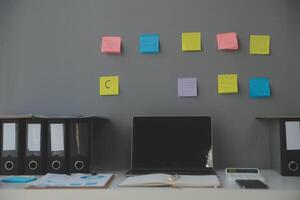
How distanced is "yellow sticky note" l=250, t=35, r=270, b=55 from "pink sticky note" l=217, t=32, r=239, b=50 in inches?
3.3

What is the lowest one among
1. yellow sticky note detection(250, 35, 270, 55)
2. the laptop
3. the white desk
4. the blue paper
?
the white desk

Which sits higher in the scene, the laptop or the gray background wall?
the gray background wall

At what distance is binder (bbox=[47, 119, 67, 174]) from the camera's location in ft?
4.86

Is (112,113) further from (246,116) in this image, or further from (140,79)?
(246,116)

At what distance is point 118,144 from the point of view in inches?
67.1

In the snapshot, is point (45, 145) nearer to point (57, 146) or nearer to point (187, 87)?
point (57, 146)

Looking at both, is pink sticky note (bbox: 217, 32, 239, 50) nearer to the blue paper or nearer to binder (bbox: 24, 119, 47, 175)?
binder (bbox: 24, 119, 47, 175)

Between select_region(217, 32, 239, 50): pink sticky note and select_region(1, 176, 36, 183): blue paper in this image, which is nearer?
select_region(1, 176, 36, 183): blue paper

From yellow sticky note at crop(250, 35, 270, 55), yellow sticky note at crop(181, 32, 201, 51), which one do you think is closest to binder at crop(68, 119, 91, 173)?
yellow sticky note at crop(181, 32, 201, 51)

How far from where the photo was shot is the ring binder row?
4.85 feet

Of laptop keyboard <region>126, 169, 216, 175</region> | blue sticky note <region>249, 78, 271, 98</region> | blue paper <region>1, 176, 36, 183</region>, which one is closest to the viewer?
blue paper <region>1, 176, 36, 183</region>

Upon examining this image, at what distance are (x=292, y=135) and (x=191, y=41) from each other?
67 cm

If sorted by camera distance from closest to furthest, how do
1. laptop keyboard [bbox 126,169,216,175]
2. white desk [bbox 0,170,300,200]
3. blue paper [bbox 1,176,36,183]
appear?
white desk [bbox 0,170,300,200] → blue paper [bbox 1,176,36,183] → laptop keyboard [bbox 126,169,216,175]

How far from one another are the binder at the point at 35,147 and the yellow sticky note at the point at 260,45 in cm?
109
